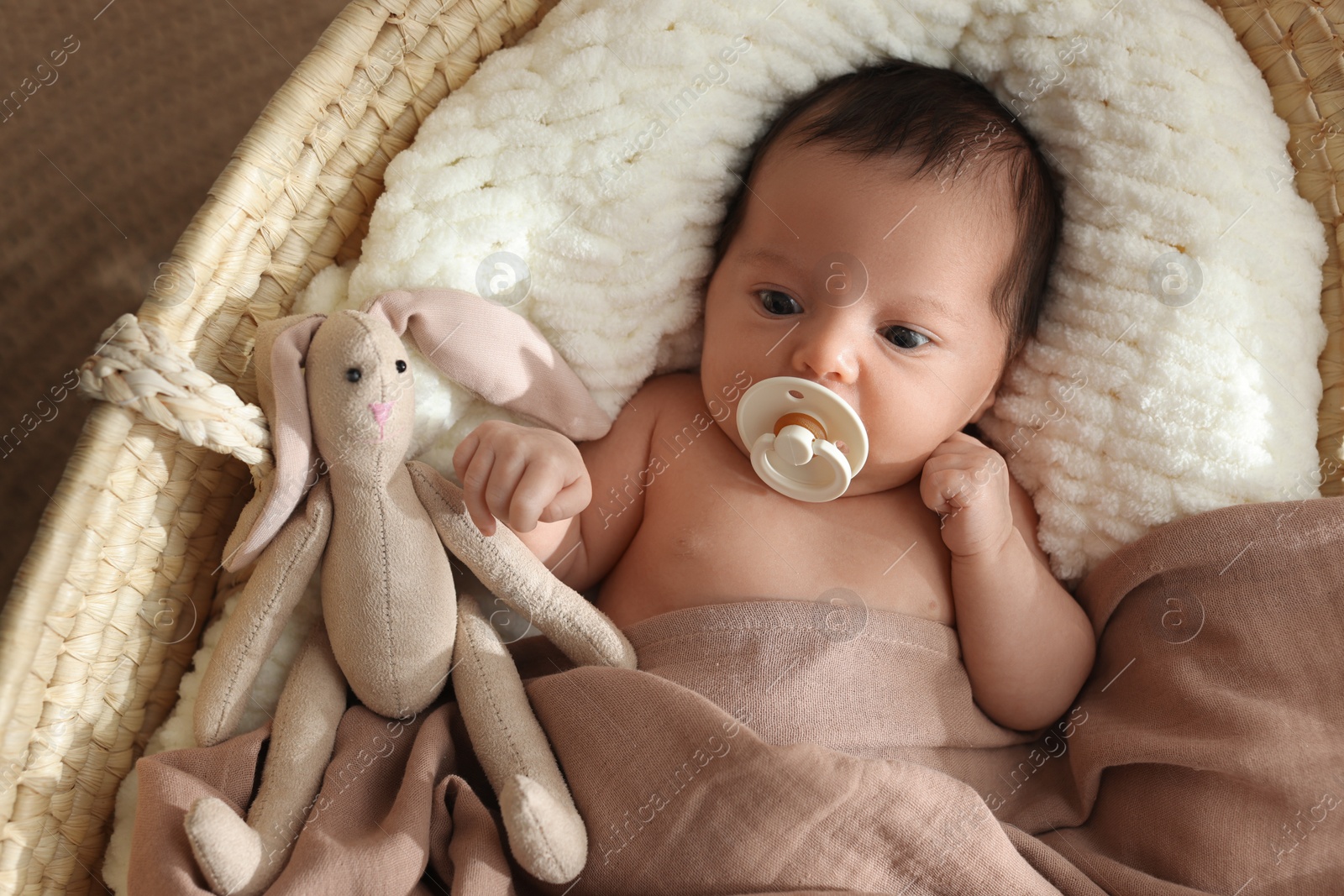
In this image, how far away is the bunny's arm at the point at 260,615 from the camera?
0.91 meters

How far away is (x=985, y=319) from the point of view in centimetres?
105

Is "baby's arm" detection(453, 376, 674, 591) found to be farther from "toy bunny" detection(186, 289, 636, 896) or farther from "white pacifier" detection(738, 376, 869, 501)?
"white pacifier" detection(738, 376, 869, 501)

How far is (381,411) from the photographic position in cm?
86

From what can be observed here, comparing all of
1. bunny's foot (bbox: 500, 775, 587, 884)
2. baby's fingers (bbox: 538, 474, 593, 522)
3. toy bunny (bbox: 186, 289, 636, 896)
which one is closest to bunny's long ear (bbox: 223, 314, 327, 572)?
toy bunny (bbox: 186, 289, 636, 896)

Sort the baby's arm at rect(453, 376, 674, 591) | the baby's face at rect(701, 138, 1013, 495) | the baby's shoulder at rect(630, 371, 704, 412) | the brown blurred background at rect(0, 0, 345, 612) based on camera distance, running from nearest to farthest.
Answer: the baby's arm at rect(453, 376, 674, 591) → the baby's face at rect(701, 138, 1013, 495) → the baby's shoulder at rect(630, 371, 704, 412) → the brown blurred background at rect(0, 0, 345, 612)

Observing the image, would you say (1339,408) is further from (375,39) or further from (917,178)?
(375,39)

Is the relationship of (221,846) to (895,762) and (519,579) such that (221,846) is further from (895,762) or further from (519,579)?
(895,762)

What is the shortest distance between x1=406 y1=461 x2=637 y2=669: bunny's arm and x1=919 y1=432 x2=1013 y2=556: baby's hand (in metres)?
0.36

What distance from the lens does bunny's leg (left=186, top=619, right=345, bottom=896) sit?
0.77m

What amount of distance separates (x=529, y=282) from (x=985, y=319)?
51cm

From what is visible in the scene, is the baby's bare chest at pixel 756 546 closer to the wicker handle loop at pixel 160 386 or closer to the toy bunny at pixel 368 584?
the toy bunny at pixel 368 584

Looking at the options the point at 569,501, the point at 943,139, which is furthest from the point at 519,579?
the point at 943,139

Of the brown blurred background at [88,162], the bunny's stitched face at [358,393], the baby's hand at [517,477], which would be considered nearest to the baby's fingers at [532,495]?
the baby's hand at [517,477]

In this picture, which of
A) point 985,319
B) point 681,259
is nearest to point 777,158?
point 681,259
